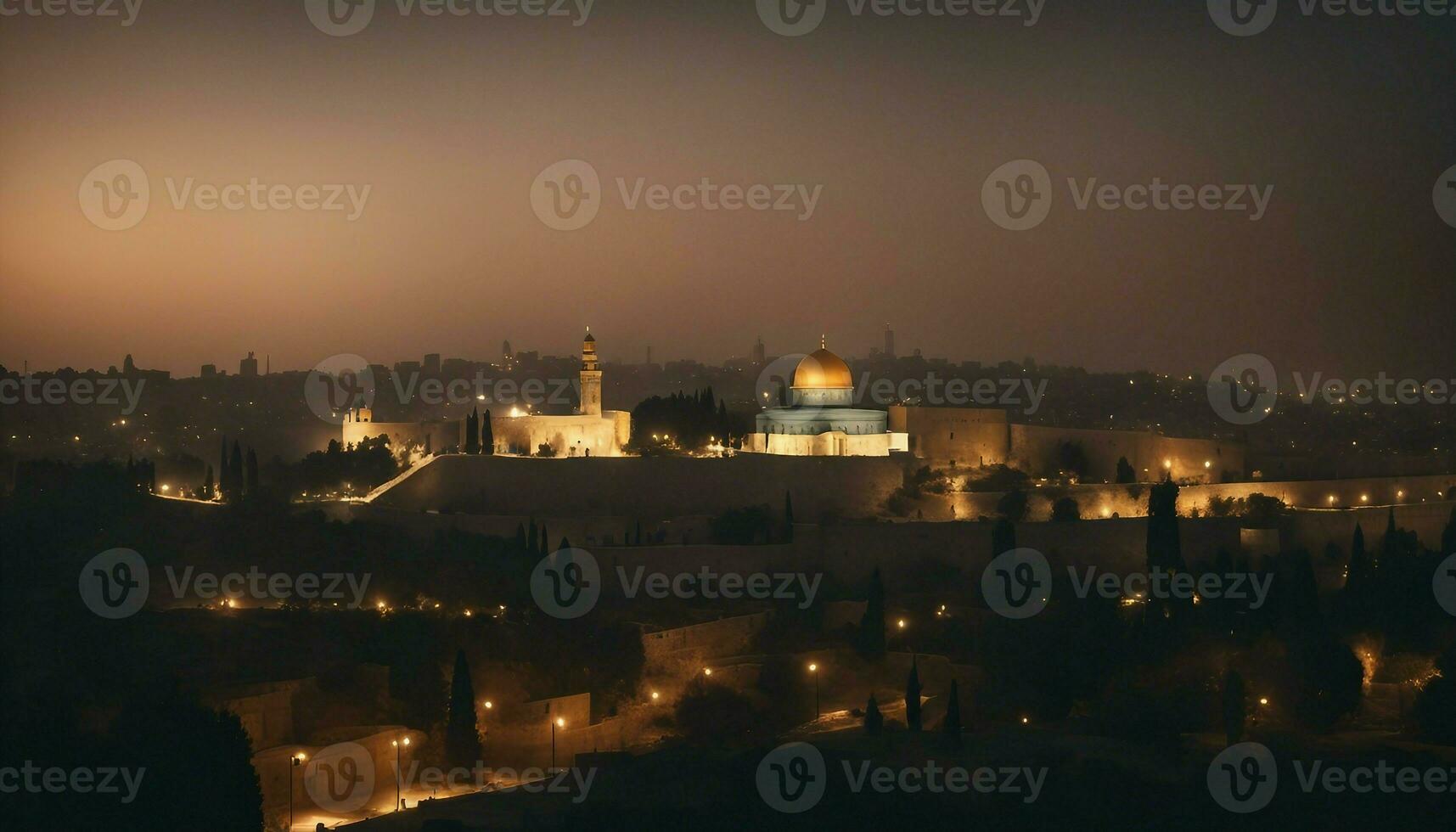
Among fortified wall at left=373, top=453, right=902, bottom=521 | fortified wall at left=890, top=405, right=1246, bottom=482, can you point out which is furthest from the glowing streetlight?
fortified wall at left=890, top=405, right=1246, bottom=482

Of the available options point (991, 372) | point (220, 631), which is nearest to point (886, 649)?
point (220, 631)

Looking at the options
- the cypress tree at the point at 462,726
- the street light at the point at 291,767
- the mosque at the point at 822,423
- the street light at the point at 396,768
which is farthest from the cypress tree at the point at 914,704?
the mosque at the point at 822,423

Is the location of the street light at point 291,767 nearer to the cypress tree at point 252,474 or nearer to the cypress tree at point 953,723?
the cypress tree at point 953,723

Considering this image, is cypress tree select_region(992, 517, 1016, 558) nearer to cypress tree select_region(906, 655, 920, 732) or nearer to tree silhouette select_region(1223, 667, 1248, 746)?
tree silhouette select_region(1223, 667, 1248, 746)

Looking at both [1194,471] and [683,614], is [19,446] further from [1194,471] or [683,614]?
[1194,471]

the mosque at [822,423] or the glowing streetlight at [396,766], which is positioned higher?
the mosque at [822,423]

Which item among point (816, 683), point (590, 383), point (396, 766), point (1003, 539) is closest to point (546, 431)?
point (590, 383)

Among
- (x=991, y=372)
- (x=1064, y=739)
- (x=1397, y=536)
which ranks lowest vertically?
(x=1064, y=739)
